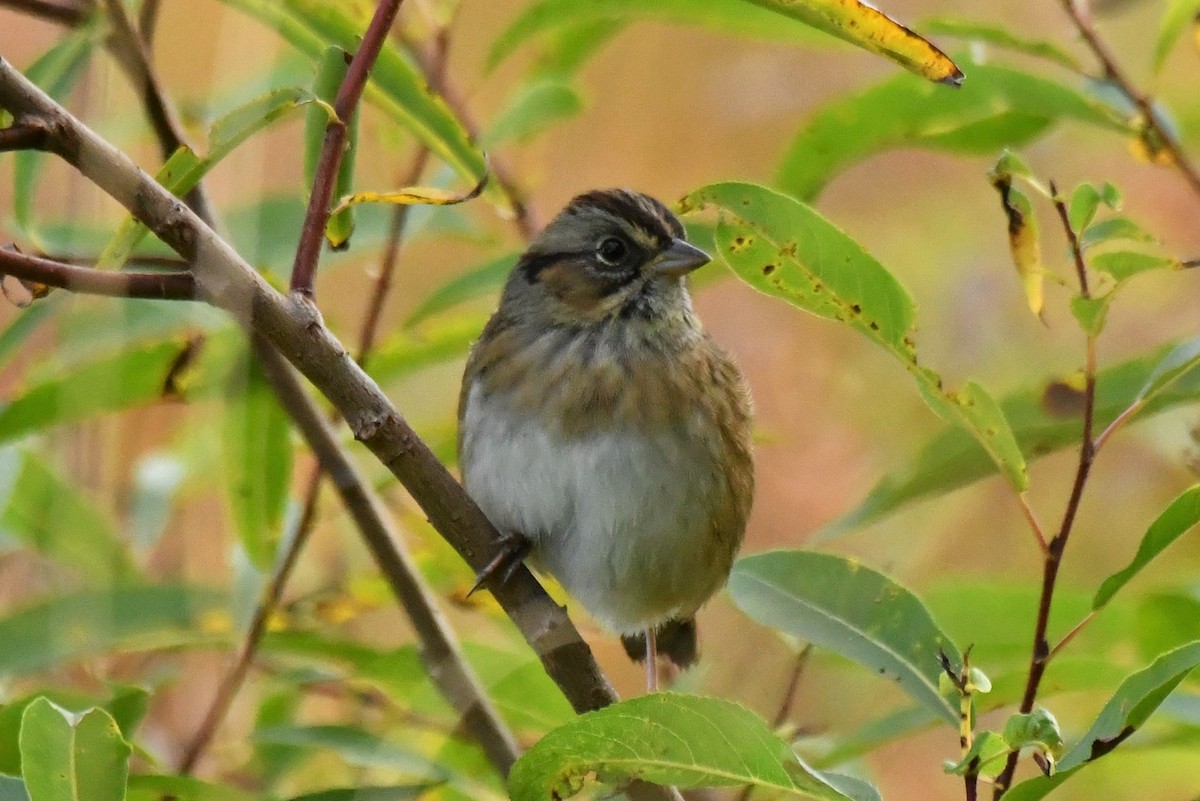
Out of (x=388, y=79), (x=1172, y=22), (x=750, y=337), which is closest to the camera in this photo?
(x=388, y=79)

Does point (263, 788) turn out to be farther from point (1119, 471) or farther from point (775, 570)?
point (1119, 471)

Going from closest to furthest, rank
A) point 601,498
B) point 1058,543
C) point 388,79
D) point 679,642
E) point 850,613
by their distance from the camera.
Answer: point 1058,543, point 850,613, point 388,79, point 601,498, point 679,642

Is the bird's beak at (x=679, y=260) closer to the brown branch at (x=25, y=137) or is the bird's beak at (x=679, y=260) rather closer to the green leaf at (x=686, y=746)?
the green leaf at (x=686, y=746)

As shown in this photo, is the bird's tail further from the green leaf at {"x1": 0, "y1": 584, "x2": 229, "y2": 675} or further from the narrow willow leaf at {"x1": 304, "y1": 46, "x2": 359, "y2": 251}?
the narrow willow leaf at {"x1": 304, "y1": 46, "x2": 359, "y2": 251}

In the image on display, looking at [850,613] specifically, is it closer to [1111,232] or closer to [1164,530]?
[1164,530]

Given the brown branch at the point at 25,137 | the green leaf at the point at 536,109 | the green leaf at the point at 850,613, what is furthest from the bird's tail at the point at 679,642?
the brown branch at the point at 25,137

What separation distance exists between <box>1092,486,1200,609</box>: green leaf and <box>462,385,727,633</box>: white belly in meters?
0.96

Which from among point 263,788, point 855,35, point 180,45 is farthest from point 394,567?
point 180,45

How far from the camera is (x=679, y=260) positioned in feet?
8.86

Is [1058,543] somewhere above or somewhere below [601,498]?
below

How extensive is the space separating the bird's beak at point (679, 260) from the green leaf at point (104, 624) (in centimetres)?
95

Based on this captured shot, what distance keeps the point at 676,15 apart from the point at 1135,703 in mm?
1521

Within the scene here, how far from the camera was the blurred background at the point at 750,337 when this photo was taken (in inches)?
102

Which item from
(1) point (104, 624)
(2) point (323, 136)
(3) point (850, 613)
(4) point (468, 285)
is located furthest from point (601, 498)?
(2) point (323, 136)
